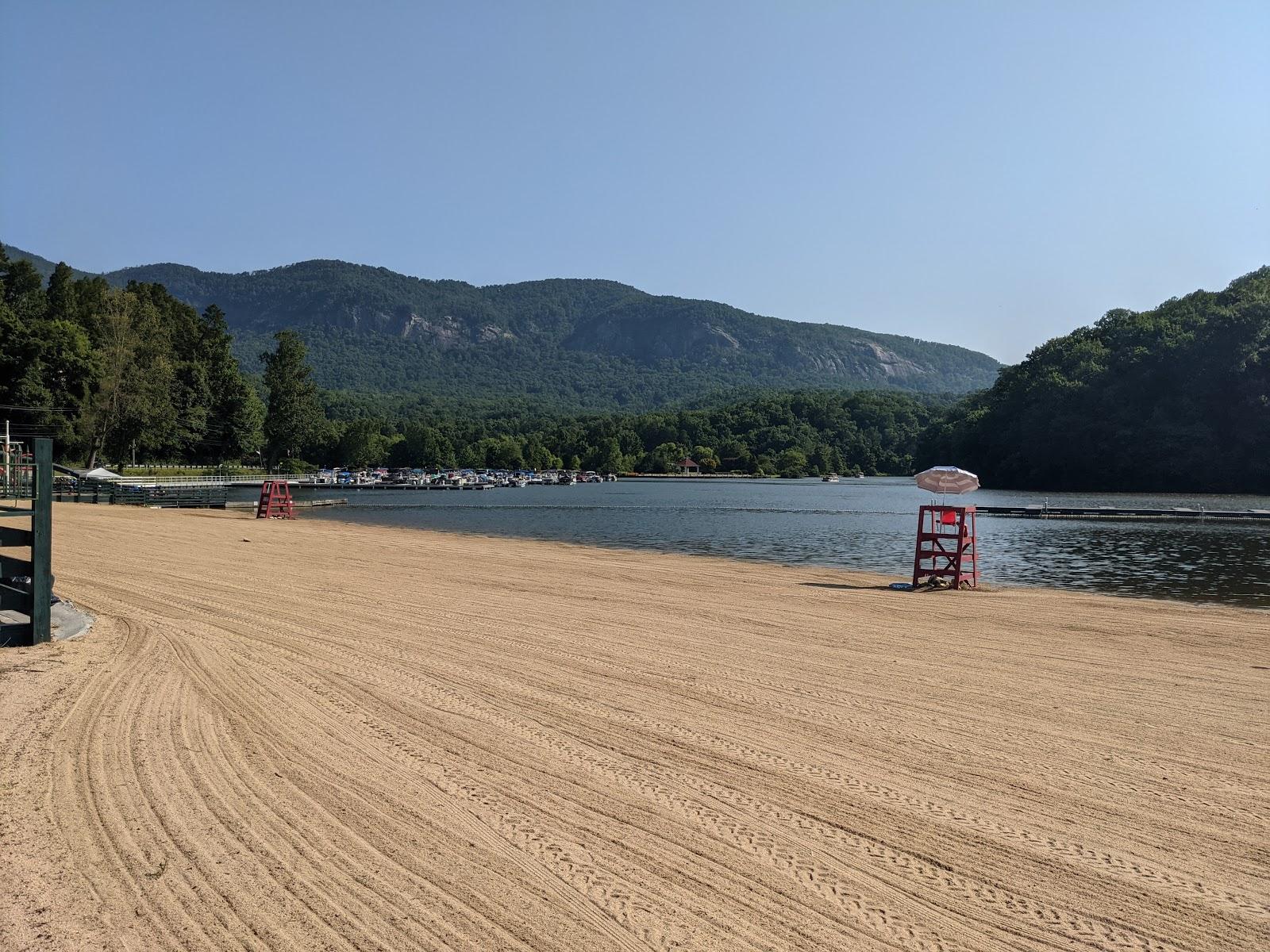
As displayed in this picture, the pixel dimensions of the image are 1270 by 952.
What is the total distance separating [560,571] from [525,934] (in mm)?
16264

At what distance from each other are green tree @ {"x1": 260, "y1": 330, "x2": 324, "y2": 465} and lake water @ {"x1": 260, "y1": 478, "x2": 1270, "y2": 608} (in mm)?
25371

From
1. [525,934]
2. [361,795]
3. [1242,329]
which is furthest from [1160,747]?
[1242,329]

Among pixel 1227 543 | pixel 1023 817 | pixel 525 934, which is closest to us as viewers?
pixel 525 934

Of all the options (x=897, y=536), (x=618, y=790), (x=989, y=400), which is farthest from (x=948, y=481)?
(x=989, y=400)

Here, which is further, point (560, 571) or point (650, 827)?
point (560, 571)

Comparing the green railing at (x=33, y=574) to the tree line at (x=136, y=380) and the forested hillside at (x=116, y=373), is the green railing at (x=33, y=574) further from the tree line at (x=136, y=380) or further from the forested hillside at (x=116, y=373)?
the tree line at (x=136, y=380)

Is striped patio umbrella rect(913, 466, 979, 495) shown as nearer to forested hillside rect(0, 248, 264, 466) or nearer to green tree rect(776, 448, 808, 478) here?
forested hillside rect(0, 248, 264, 466)

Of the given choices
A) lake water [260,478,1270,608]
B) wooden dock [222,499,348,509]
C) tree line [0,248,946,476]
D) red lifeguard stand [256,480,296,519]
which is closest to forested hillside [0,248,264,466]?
tree line [0,248,946,476]

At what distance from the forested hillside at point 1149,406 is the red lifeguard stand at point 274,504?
81016mm

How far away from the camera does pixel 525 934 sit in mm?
3918

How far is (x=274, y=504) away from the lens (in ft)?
149

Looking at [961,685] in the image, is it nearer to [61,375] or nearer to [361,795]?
[361,795]

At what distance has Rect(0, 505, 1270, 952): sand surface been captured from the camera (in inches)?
160

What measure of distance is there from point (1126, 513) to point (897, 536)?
912 inches
